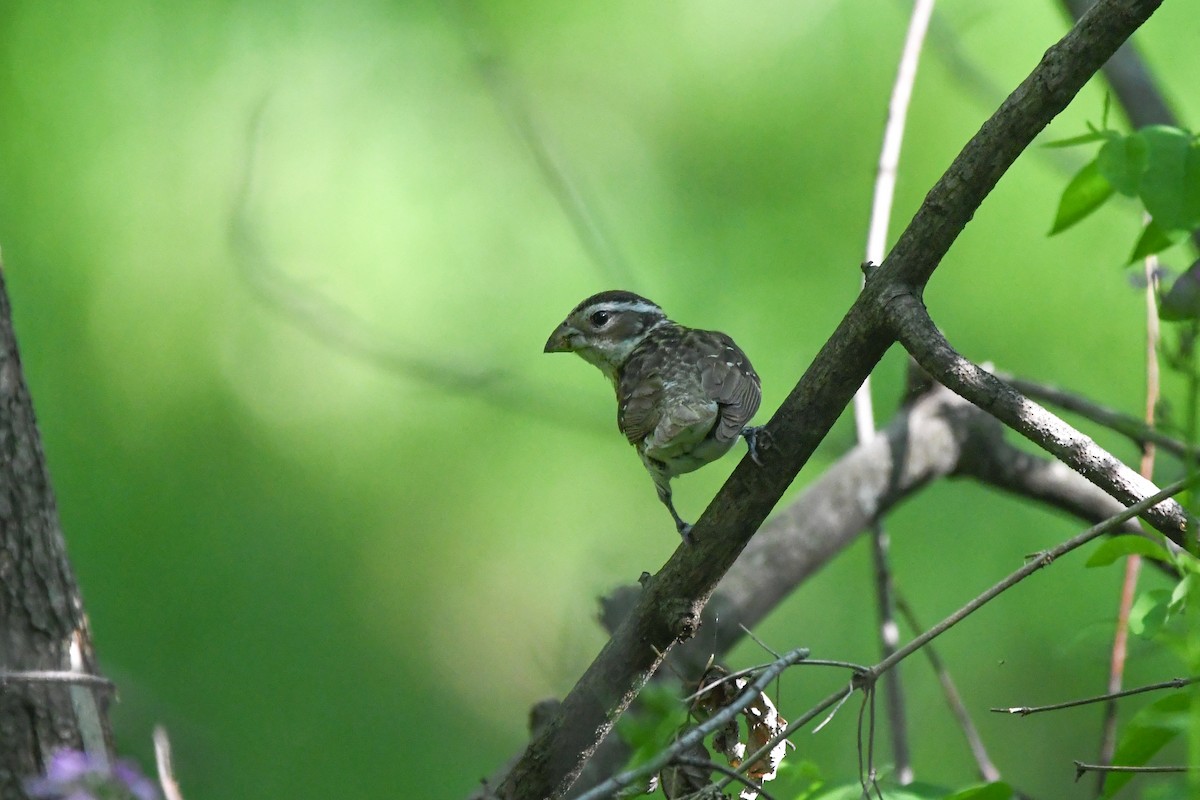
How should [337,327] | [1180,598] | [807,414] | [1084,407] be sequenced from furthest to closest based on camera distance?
[337,327] < [1084,407] < [807,414] < [1180,598]

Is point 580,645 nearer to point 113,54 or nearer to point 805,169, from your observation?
point 805,169

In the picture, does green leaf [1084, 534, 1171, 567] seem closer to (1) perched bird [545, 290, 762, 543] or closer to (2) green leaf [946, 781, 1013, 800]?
(2) green leaf [946, 781, 1013, 800]

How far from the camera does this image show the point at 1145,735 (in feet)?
6.21

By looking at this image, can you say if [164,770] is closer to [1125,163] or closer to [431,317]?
[1125,163]

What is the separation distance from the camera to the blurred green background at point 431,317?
7145 mm

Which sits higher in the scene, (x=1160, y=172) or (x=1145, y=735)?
(x=1160, y=172)

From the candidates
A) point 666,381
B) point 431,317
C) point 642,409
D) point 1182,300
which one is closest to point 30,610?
point 642,409

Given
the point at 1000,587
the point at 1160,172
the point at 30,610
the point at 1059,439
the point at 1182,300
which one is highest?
the point at 1160,172

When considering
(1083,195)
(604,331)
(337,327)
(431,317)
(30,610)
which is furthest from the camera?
(431,317)

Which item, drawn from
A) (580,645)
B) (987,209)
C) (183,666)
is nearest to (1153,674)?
(987,209)

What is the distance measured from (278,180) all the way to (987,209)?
176 inches

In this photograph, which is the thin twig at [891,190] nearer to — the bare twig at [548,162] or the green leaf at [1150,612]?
the bare twig at [548,162]

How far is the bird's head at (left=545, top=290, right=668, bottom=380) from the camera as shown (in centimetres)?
426

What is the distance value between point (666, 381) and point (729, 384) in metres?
0.24
